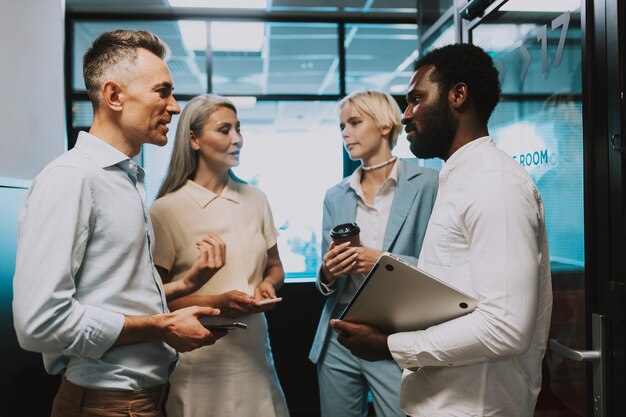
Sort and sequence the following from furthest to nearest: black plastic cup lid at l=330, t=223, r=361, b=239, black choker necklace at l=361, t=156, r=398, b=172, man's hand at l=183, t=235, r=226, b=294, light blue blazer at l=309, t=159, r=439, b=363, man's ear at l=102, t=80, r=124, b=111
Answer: black choker necklace at l=361, t=156, r=398, b=172 → light blue blazer at l=309, t=159, r=439, b=363 → black plastic cup lid at l=330, t=223, r=361, b=239 → man's hand at l=183, t=235, r=226, b=294 → man's ear at l=102, t=80, r=124, b=111

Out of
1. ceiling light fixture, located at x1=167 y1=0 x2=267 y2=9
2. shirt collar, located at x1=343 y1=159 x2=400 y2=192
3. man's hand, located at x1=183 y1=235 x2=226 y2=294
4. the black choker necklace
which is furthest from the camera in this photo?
ceiling light fixture, located at x1=167 y1=0 x2=267 y2=9

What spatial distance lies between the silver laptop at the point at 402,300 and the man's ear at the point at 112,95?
76cm

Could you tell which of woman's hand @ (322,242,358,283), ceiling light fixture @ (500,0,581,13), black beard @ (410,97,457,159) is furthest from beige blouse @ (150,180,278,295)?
ceiling light fixture @ (500,0,581,13)

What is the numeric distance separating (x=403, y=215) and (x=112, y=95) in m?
1.20

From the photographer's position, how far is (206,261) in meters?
1.88

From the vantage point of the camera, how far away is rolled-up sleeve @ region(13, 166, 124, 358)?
3.79ft

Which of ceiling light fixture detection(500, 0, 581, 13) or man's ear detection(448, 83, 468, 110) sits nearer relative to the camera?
man's ear detection(448, 83, 468, 110)

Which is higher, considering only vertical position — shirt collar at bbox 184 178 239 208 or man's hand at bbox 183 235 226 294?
shirt collar at bbox 184 178 239 208

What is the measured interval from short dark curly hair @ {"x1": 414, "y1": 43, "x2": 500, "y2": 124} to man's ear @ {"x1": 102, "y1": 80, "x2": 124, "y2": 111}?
2.69 ft

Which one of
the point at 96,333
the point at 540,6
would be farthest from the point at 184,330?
the point at 540,6

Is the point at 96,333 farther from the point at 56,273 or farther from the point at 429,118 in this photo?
the point at 429,118

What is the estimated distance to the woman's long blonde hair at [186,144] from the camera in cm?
210

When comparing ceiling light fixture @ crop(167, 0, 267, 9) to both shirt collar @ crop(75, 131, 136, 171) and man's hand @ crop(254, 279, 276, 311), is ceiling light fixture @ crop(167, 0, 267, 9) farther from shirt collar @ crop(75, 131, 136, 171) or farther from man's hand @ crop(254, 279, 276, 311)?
shirt collar @ crop(75, 131, 136, 171)

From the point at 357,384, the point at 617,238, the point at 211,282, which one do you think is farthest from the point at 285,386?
the point at 617,238
